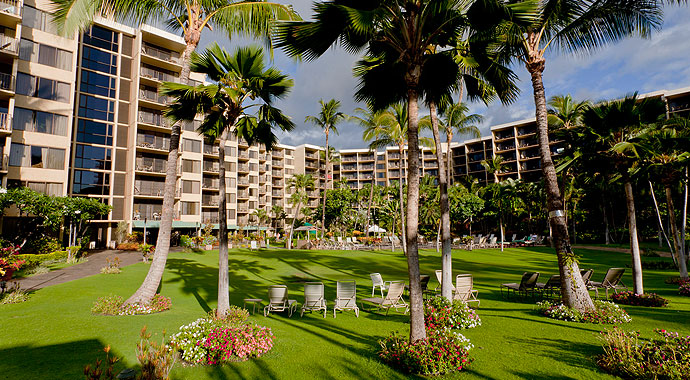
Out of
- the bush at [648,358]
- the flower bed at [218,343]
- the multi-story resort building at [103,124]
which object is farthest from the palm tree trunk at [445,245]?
the multi-story resort building at [103,124]

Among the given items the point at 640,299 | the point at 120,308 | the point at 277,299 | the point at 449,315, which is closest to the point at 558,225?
the point at 449,315

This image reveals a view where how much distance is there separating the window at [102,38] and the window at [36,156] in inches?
524

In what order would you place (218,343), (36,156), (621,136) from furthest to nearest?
(36,156)
(621,136)
(218,343)

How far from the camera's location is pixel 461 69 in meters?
10.1

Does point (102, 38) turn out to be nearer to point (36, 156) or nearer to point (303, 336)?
point (36, 156)

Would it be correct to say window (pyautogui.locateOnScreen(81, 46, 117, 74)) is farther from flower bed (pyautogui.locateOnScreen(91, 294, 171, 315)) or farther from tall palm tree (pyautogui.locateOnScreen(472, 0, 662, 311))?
tall palm tree (pyautogui.locateOnScreen(472, 0, 662, 311))

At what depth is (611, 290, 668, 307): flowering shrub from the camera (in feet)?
33.1

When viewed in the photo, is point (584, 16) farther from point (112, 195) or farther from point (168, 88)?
point (112, 195)

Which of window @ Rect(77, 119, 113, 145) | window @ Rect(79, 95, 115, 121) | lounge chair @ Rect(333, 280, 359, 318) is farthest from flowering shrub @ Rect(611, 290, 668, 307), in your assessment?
window @ Rect(79, 95, 115, 121)

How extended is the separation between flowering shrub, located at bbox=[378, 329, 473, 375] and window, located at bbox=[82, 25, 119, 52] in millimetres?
42437

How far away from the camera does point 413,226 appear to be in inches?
249

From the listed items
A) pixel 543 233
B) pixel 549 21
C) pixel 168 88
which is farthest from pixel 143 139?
pixel 543 233

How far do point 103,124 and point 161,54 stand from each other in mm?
10407

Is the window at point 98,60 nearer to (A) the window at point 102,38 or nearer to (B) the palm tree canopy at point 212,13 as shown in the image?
(A) the window at point 102,38
